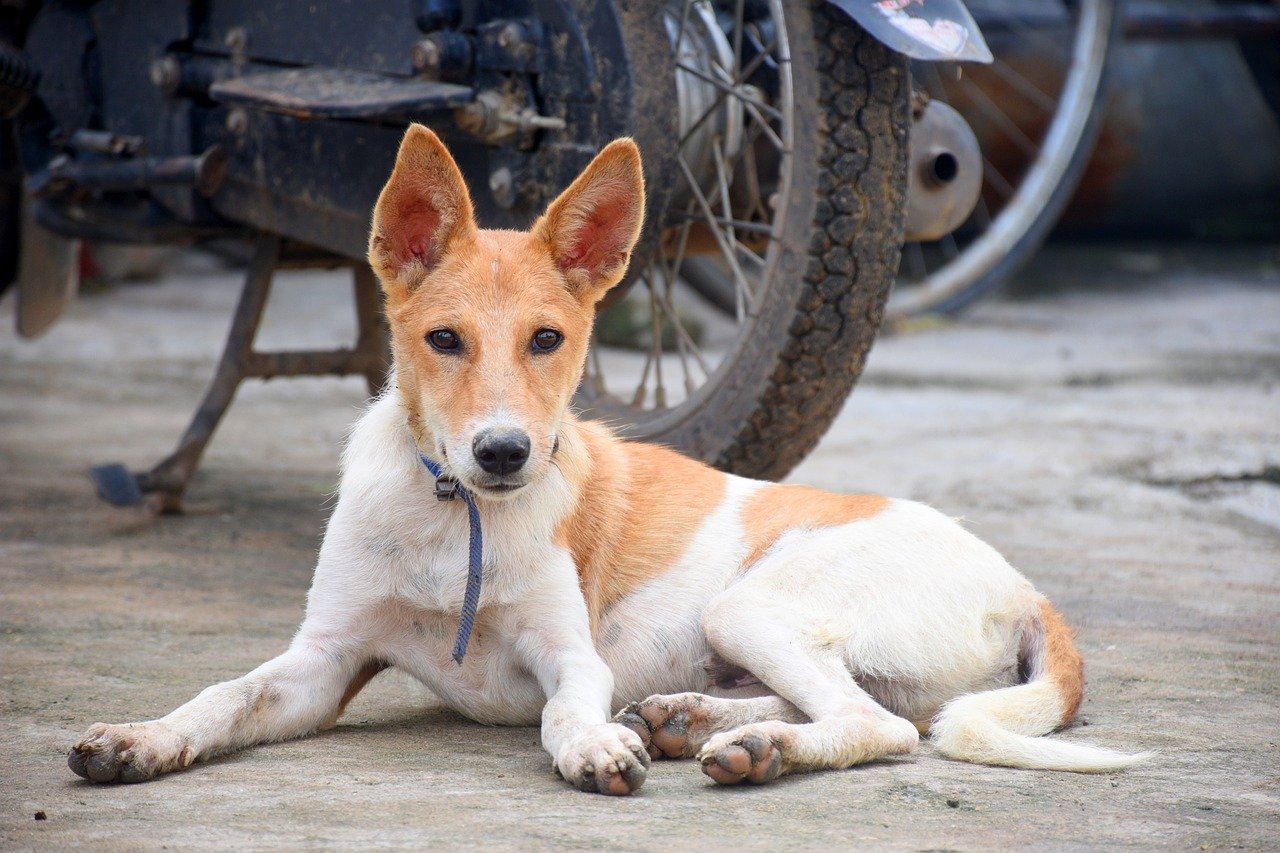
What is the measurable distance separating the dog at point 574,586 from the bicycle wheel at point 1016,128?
5713 millimetres

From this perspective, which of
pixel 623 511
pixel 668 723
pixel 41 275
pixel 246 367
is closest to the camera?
pixel 668 723

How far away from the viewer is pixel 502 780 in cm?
249

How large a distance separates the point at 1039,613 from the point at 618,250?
3.83 feet

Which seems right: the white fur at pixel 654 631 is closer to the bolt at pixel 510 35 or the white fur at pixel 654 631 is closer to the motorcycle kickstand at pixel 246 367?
the bolt at pixel 510 35

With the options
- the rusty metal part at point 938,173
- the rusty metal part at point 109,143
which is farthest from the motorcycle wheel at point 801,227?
the rusty metal part at point 109,143

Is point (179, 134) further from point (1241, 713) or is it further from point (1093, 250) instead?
point (1093, 250)

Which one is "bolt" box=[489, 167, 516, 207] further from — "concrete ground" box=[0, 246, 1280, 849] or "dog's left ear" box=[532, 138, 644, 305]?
"concrete ground" box=[0, 246, 1280, 849]

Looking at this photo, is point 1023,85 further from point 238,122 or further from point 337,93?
point 337,93

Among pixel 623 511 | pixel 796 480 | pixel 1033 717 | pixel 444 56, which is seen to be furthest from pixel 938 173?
pixel 1033 717

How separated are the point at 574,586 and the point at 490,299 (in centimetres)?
60

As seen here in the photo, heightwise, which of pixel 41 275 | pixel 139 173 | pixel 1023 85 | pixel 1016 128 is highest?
pixel 1023 85

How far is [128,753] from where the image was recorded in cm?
242

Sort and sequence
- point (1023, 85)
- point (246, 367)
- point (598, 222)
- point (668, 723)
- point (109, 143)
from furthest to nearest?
point (1023, 85), point (246, 367), point (109, 143), point (598, 222), point (668, 723)

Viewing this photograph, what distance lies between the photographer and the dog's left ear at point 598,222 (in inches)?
115
